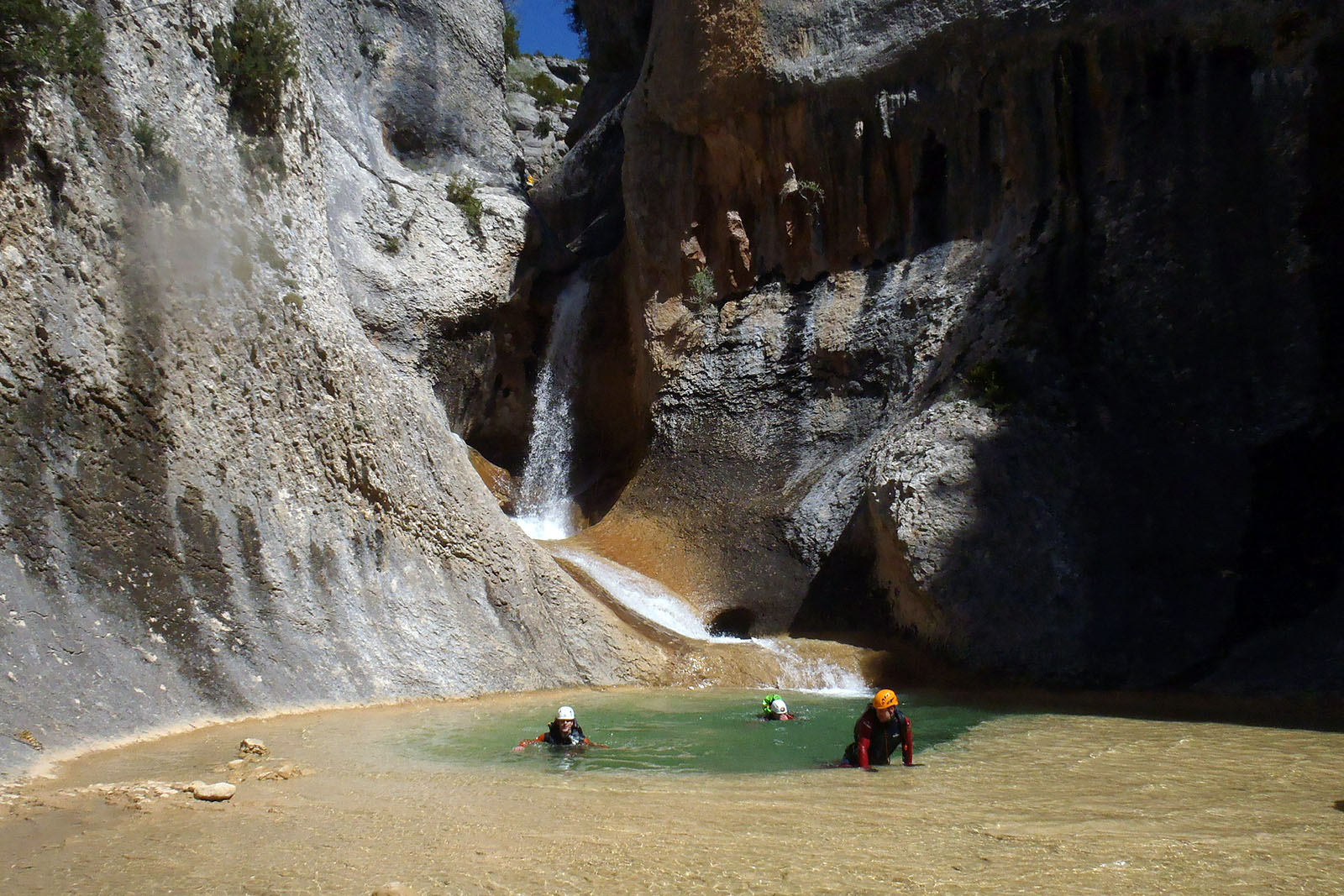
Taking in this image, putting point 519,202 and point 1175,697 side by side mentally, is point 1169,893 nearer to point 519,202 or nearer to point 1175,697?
point 1175,697

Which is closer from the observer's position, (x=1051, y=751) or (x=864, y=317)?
(x=1051, y=751)

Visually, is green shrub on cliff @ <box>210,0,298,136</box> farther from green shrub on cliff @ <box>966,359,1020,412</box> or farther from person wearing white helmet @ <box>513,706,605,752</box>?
green shrub on cliff @ <box>966,359,1020,412</box>

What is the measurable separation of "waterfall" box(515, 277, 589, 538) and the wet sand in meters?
13.4

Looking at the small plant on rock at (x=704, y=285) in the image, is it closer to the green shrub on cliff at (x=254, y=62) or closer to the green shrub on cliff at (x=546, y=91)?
the green shrub on cliff at (x=254, y=62)

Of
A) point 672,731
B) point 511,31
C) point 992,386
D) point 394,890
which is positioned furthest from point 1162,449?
point 511,31

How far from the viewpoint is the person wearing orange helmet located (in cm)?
730

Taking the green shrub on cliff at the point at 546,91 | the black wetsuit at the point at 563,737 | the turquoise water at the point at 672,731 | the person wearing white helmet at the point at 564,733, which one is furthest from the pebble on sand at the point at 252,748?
the green shrub on cliff at the point at 546,91

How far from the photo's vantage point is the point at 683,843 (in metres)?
4.54

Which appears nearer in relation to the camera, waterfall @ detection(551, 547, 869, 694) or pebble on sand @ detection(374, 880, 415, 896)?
pebble on sand @ detection(374, 880, 415, 896)

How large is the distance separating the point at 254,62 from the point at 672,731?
8.99 meters

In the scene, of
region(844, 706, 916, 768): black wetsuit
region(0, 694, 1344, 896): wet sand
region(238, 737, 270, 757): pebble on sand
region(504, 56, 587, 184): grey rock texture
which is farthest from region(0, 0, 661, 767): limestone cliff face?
region(504, 56, 587, 184): grey rock texture

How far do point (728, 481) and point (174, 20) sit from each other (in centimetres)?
1110

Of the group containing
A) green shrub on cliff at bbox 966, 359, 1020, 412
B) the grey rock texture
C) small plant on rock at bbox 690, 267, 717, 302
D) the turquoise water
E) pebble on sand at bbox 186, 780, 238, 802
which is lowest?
the turquoise water

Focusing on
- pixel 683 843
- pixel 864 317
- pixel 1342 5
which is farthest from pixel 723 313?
pixel 683 843
